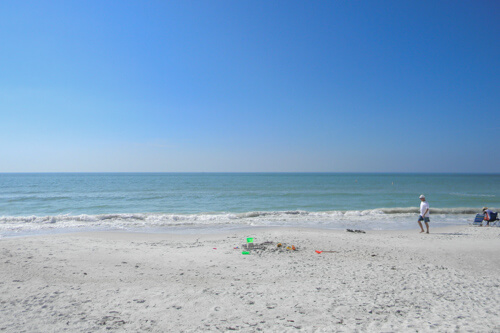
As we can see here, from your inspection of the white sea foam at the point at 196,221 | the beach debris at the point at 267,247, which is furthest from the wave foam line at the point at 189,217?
the beach debris at the point at 267,247

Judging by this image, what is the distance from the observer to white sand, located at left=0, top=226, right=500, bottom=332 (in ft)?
15.7

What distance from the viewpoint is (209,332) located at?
4.49 metres

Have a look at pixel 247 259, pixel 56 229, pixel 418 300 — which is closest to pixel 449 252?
pixel 418 300

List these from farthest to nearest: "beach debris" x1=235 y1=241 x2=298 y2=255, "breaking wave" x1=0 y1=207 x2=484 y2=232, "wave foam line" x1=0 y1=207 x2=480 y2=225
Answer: "wave foam line" x1=0 y1=207 x2=480 y2=225
"breaking wave" x1=0 y1=207 x2=484 y2=232
"beach debris" x1=235 y1=241 x2=298 y2=255

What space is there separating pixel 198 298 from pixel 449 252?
907 cm

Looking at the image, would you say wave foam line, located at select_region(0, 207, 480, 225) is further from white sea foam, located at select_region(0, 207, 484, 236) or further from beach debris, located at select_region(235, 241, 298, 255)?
beach debris, located at select_region(235, 241, 298, 255)

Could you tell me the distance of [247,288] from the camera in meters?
6.37

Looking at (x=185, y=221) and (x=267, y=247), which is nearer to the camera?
(x=267, y=247)

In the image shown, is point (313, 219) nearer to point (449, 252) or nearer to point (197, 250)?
point (449, 252)

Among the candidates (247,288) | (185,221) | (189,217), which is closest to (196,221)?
(185,221)

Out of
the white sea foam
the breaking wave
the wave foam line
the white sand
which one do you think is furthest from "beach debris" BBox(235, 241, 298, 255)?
the wave foam line

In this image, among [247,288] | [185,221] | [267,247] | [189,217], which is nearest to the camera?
[247,288]

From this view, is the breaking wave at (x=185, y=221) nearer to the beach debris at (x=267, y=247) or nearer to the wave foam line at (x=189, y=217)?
the wave foam line at (x=189, y=217)

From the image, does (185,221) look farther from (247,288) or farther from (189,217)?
(247,288)
